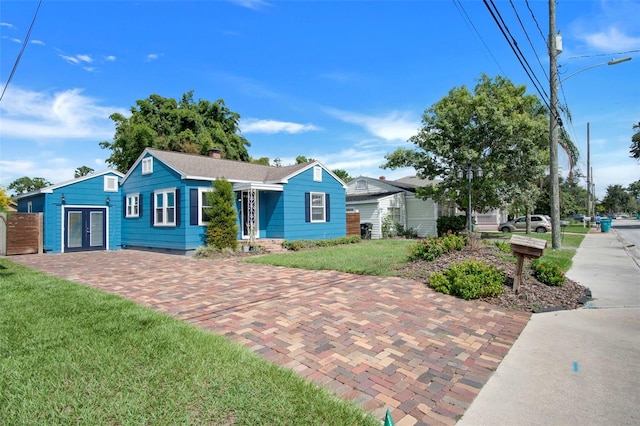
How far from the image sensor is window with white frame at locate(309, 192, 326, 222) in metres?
17.0

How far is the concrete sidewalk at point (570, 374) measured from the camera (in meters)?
2.60

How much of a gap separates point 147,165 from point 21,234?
590cm

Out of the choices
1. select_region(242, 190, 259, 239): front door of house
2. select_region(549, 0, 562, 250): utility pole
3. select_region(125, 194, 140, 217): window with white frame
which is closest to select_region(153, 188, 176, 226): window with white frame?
select_region(125, 194, 140, 217): window with white frame

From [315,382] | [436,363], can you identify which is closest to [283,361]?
[315,382]

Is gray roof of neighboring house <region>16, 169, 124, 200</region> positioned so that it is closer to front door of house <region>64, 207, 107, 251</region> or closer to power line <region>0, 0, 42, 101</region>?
front door of house <region>64, 207, 107, 251</region>

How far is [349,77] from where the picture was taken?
41.2 ft

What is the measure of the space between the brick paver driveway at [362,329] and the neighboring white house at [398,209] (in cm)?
1497

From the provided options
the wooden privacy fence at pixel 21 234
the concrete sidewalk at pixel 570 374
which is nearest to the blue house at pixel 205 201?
the wooden privacy fence at pixel 21 234

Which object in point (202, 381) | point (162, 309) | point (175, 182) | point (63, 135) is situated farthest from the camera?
point (63, 135)

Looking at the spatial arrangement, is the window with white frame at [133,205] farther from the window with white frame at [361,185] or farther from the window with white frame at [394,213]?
the window with white frame at [361,185]

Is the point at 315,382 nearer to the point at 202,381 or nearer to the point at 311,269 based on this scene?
the point at 202,381

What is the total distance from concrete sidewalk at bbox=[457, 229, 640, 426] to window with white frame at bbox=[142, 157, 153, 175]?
49.1ft

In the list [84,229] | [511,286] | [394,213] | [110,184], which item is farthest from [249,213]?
[394,213]

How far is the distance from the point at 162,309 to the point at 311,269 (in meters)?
4.22
